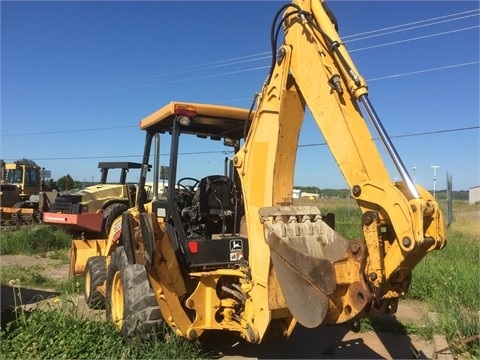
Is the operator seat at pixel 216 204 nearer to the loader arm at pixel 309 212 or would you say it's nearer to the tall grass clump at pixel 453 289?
the loader arm at pixel 309 212

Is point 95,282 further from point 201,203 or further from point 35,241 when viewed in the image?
point 35,241

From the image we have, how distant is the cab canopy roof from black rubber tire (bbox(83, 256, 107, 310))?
8.51 ft

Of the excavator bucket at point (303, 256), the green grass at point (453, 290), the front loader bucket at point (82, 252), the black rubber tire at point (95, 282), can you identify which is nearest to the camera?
the excavator bucket at point (303, 256)

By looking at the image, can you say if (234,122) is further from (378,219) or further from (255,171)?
(378,219)

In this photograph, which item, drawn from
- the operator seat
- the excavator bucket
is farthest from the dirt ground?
the excavator bucket

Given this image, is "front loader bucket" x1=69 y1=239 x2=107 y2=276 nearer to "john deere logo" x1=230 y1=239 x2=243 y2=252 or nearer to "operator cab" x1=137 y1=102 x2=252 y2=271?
"operator cab" x1=137 y1=102 x2=252 y2=271

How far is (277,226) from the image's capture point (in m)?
3.74

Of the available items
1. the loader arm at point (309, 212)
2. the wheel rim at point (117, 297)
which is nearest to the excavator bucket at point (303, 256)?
the loader arm at point (309, 212)

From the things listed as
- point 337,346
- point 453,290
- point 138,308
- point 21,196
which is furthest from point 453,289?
point 21,196

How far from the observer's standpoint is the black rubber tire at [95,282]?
23.4 feet

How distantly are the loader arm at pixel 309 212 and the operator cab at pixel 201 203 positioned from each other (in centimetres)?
75

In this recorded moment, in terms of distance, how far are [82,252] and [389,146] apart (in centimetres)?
730

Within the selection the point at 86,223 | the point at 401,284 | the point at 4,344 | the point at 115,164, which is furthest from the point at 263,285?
the point at 115,164

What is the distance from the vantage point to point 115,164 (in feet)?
45.2
